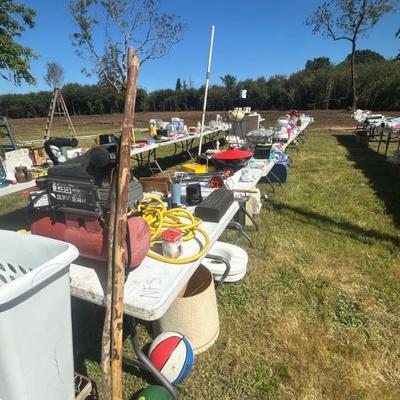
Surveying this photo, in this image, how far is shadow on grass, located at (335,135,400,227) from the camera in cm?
371

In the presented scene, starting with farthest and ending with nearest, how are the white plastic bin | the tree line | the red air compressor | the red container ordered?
the tree line
the red container
the red air compressor
the white plastic bin

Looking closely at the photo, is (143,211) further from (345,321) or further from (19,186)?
(19,186)

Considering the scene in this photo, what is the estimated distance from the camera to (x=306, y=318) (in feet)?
6.24

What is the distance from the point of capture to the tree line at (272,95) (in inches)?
693

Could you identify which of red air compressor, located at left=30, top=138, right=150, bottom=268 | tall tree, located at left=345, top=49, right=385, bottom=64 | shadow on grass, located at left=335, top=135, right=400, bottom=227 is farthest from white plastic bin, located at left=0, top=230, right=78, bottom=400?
tall tree, located at left=345, top=49, right=385, bottom=64

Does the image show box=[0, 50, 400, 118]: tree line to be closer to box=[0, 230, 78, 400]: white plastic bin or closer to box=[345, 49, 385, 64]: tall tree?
box=[345, 49, 385, 64]: tall tree

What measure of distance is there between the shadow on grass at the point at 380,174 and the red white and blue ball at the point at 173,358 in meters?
2.80

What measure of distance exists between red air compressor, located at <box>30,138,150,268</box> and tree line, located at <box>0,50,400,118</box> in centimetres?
751

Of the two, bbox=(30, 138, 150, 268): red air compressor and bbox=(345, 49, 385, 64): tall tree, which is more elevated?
bbox=(345, 49, 385, 64): tall tree

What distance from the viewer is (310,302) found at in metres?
2.05

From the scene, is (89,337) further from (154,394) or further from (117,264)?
(117,264)

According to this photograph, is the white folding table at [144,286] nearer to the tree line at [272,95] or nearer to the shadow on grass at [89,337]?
the shadow on grass at [89,337]

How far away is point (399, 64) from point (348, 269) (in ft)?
68.5

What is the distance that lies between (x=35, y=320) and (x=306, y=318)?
1.64 m
